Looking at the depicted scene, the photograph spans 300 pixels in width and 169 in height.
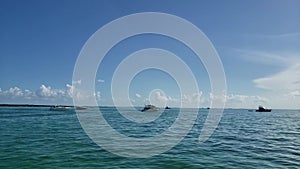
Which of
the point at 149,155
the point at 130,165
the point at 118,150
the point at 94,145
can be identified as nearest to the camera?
the point at 130,165

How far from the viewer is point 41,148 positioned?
A: 27609 millimetres

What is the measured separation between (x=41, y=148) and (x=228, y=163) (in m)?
18.3

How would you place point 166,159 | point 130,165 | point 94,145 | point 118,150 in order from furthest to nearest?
point 94,145
point 118,150
point 166,159
point 130,165

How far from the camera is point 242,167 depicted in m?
21.0

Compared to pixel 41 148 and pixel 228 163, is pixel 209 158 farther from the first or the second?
pixel 41 148

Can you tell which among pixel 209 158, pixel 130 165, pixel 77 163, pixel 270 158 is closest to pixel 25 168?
pixel 77 163

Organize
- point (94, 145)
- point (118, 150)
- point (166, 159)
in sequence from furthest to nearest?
1. point (94, 145)
2. point (118, 150)
3. point (166, 159)

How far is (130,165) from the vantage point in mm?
20953

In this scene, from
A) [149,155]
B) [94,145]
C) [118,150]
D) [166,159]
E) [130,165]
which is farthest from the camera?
[94,145]

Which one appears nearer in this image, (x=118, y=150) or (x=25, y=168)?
(x=25, y=168)

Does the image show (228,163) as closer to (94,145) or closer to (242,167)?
(242,167)

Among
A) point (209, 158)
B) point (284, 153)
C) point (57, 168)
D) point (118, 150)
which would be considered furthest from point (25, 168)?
point (284, 153)

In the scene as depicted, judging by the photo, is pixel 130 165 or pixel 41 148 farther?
pixel 41 148

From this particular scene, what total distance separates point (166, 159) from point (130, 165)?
12.3 feet
